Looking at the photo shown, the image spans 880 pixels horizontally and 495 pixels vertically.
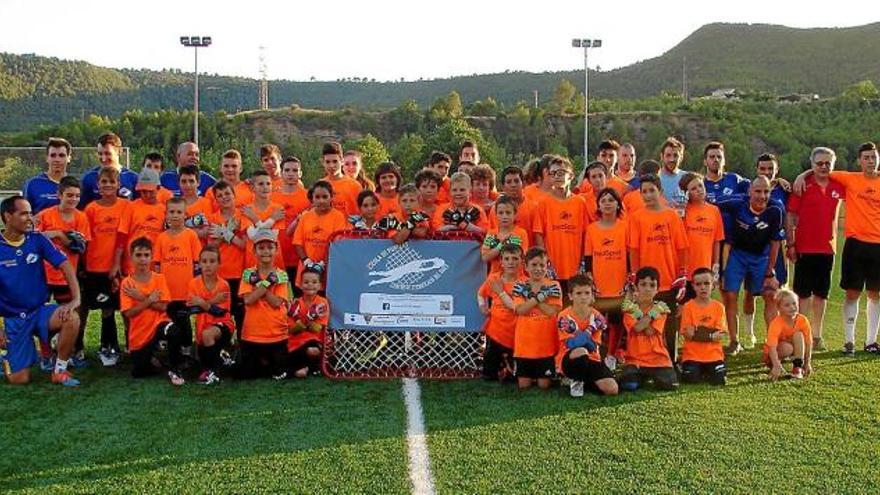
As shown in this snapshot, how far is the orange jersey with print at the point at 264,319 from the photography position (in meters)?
7.12

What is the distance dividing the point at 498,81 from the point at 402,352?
112m

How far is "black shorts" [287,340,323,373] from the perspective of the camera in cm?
721

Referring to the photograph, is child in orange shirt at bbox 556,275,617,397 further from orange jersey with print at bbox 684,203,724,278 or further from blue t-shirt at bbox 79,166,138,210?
blue t-shirt at bbox 79,166,138,210

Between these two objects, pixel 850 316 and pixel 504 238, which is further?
pixel 850 316

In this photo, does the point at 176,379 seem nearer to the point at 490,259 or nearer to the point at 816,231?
the point at 490,259

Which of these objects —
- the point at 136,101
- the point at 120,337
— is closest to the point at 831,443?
the point at 120,337

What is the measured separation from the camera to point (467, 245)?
7488 millimetres

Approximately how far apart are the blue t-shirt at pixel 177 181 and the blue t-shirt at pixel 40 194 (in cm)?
104

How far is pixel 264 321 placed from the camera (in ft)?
23.5

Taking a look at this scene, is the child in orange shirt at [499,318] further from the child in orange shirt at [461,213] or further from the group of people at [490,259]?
the child in orange shirt at [461,213]

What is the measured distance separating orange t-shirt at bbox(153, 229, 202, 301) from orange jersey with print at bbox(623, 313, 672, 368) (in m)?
3.79

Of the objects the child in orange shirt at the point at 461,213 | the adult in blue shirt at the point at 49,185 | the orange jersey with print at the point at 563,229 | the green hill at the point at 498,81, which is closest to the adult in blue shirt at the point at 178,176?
the adult in blue shirt at the point at 49,185

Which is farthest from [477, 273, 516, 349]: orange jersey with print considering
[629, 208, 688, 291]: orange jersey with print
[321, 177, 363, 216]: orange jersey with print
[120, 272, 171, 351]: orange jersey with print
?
[120, 272, 171, 351]: orange jersey with print

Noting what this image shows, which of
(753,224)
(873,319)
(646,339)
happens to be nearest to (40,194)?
(646,339)
